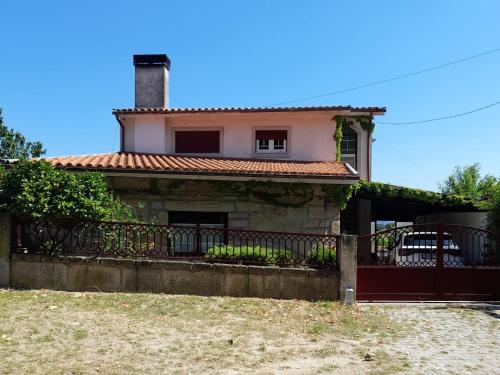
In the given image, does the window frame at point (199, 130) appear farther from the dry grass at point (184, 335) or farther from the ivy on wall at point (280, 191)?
the dry grass at point (184, 335)

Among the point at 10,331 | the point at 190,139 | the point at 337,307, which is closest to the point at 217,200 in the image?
the point at 190,139

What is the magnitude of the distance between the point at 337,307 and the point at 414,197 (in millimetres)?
6006

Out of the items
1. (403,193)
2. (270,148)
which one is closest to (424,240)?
(403,193)

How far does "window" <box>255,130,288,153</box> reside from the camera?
13289 mm

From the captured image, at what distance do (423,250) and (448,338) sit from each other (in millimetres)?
2897

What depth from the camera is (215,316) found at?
6.75 metres

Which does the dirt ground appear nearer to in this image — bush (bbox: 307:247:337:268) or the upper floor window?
bush (bbox: 307:247:337:268)

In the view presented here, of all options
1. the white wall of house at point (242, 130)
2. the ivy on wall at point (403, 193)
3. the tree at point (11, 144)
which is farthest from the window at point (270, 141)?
the tree at point (11, 144)

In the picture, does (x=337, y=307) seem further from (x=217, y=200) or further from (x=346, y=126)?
(x=346, y=126)

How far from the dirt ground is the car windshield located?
1.28 metres

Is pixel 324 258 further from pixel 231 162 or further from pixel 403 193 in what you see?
pixel 403 193

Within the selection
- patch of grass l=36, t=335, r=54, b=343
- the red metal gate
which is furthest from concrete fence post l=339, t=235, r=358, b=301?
patch of grass l=36, t=335, r=54, b=343

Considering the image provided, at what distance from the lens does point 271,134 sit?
13.3m

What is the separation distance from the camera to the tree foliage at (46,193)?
795 centimetres
